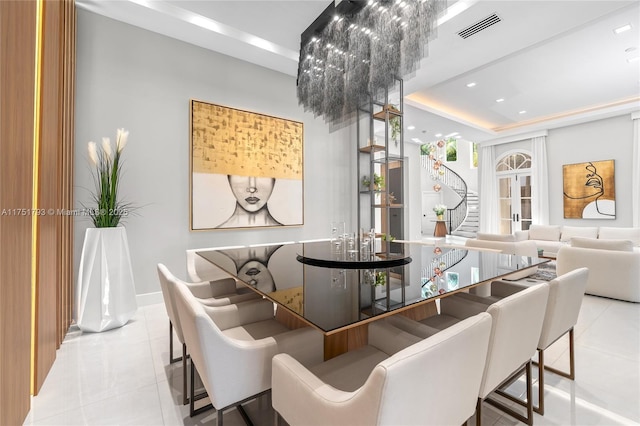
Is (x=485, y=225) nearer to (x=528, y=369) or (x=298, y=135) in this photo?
(x=298, y=135)

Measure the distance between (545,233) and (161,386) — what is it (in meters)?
7.66

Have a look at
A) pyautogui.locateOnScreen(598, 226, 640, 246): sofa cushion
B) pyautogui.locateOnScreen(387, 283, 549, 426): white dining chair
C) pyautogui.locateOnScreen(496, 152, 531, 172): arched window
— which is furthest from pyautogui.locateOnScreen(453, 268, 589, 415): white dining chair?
pyautogui.locateOnScreen(496, 152, 531, 172): arched window

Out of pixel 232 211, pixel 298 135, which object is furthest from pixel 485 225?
pixel 232 211

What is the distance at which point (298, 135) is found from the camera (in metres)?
4.59

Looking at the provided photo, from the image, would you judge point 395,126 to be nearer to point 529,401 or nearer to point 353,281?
point 353,281

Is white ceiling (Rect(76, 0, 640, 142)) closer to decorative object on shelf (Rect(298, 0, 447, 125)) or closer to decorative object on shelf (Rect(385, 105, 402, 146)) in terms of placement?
decorative object on shelf (Rect(385, 105, 402, 146))

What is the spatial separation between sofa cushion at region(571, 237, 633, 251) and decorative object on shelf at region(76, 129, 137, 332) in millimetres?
5523

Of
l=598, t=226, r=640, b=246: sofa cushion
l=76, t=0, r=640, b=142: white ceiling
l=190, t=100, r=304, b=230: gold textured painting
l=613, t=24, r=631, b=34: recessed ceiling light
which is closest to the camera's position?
l=76, t=0, r=640, b=142: white ceiling

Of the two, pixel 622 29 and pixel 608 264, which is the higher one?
pixel 622 29

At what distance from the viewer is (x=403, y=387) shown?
71 cm

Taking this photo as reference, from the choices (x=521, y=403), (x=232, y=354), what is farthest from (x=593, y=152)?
(x=232, y=354)

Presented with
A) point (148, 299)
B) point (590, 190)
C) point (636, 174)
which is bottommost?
point (148, 299)

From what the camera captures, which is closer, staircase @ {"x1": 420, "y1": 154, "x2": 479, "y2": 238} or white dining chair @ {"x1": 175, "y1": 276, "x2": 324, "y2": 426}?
white dining chair @ {"x1": 175, "y1": 276, "x2": 324, "y2": 426}

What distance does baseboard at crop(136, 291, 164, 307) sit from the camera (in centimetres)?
333
